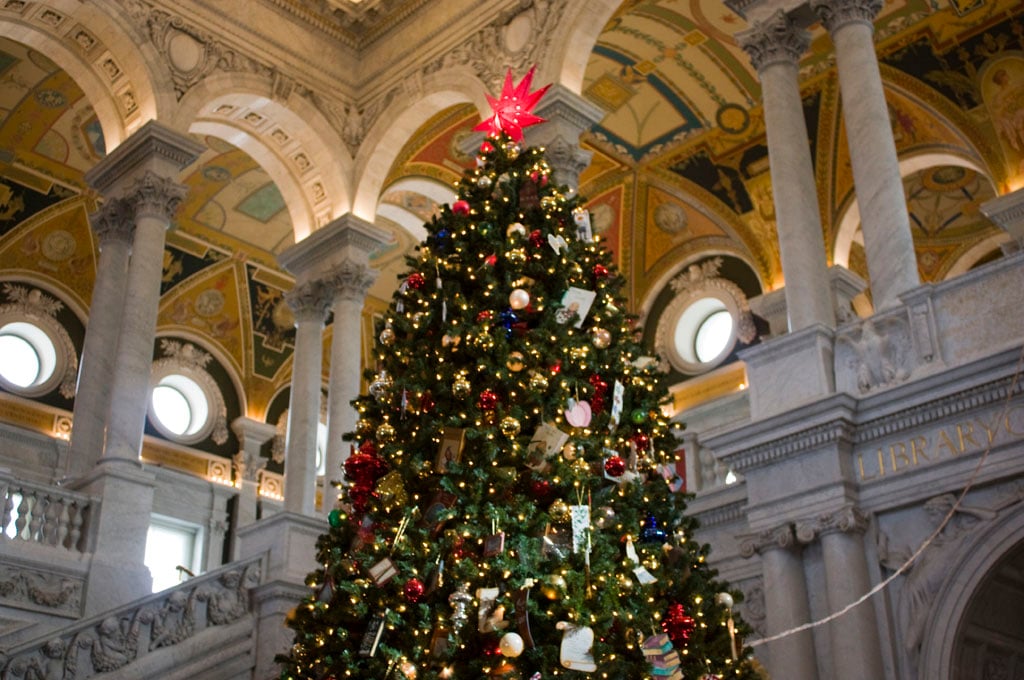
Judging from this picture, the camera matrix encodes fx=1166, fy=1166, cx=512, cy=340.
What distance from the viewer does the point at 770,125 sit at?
10.5m

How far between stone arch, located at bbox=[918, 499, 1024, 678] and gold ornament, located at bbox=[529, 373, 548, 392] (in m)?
3.37

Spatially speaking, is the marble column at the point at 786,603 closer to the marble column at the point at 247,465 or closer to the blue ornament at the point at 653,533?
the blue ornament at the point at 653,533

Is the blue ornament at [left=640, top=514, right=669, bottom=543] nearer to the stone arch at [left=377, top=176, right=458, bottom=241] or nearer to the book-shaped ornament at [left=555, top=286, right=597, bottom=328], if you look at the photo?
the book-shaped ornament at [left=555, top=286, right=597, bottom=328]

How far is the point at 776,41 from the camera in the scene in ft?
35.3

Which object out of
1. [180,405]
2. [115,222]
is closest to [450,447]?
[115,222]

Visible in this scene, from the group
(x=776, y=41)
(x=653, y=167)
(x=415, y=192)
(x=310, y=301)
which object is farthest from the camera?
(x=415, y=192)

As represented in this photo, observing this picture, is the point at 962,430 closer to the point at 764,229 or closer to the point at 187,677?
the point at 187,677

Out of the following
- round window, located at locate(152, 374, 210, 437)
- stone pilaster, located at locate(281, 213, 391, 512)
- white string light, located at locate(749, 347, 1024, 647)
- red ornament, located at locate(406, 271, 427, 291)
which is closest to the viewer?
red ornament, located at locate(406, 271, 427, 291)

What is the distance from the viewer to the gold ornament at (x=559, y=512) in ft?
18.7

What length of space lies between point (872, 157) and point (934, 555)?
11.5ft

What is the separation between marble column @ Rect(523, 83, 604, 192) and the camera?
12.5m

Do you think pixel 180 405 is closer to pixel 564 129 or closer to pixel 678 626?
pixel 564 129

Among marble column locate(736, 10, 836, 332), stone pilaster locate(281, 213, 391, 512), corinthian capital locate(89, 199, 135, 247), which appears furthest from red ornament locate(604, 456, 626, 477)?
corinthian capital locate(89, 199, 135, 247)

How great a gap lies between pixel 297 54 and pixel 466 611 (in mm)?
11801
